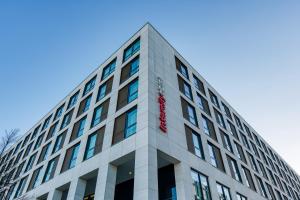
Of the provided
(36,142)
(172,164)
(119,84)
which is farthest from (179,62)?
(36,142)

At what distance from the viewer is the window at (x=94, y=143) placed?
19.7 m

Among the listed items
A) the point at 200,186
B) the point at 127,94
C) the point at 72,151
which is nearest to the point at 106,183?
the point at 200,186

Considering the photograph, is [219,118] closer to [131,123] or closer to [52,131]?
[131,123]

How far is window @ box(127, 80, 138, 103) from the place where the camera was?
64.6 feet

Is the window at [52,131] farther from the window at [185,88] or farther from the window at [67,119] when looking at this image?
the window at [185,88]

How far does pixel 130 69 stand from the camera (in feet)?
74.9

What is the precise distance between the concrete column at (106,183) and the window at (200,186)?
5.62m

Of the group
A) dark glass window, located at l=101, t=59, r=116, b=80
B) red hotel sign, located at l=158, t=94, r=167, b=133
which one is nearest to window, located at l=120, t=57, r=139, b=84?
dark glass window, located at l=101, t=59, r=116, b=80

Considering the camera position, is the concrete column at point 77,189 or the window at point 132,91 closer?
the concrete column at point 77,189

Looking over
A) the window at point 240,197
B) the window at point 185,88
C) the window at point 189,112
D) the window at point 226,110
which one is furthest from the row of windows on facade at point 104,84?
the window at point 226,110

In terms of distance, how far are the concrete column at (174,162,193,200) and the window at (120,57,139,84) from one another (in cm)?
958

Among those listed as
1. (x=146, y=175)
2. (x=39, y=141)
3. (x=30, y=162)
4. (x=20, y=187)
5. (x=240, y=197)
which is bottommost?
(x=146, y=175)

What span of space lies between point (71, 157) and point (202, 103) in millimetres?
15271

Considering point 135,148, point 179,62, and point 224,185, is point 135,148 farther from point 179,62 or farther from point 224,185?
point 179,62
